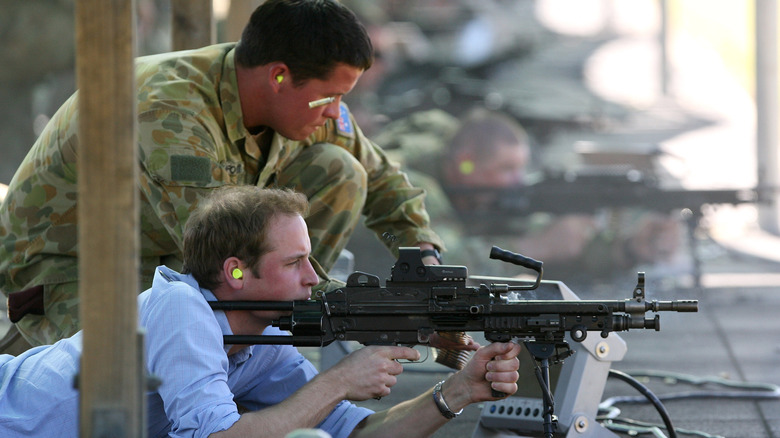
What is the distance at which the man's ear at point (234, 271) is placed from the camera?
298cm

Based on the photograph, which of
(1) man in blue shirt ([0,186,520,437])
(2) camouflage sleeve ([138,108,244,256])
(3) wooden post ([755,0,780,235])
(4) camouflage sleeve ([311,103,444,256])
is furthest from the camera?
(3) wooden post ([755,0,780,235])

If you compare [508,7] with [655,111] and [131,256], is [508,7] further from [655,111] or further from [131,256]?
[131,256]

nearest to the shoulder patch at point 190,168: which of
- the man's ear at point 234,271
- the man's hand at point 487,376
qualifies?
the man's ear at point 234,271

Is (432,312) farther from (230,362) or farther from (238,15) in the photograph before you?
(238,15)

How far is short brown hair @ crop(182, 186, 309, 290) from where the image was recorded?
2.98 m

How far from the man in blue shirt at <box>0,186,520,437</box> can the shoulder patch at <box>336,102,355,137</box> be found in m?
1.46

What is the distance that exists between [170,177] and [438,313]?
1077 mm

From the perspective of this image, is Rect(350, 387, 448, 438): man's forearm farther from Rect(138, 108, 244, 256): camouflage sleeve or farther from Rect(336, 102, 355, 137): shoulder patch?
Rect(336, 102, 355, 137): shoulder patch

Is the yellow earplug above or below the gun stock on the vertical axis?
above

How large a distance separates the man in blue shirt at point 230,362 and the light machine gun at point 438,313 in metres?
0.07

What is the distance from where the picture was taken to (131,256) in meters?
2.23

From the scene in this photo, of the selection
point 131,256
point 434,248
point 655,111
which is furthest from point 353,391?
point 655,111

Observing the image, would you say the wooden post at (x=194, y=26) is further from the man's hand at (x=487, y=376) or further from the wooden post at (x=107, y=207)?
the wooden post at (x=107, y=207)

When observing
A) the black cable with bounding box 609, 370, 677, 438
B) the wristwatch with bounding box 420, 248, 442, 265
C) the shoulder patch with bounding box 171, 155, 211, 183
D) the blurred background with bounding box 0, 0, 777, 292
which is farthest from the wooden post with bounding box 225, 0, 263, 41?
the black cable with bounding box 609, 370, 677, 438
